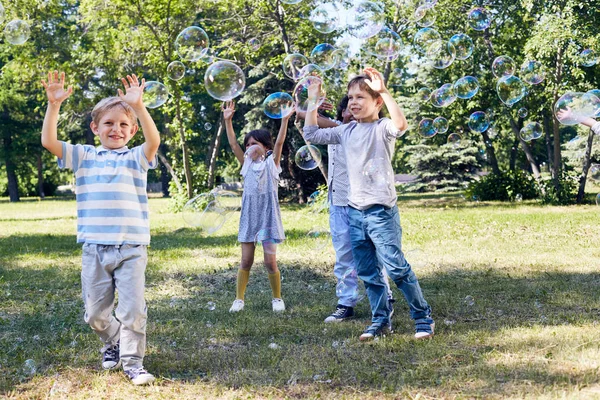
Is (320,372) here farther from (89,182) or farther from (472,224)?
(472,224)

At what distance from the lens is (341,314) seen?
5.17 meters

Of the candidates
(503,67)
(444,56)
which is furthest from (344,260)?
(503,67)

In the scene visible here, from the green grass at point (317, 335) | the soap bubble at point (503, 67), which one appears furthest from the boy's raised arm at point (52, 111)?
the soap bubble at point (503, 67)

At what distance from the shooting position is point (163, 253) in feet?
31.7

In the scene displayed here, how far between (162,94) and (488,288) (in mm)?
3662

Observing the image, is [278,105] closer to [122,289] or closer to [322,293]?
[322,293]

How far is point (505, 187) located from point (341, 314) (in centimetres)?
1938

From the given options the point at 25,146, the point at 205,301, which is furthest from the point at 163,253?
the point at 25,146

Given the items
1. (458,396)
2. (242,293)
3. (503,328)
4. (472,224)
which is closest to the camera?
(458,396)

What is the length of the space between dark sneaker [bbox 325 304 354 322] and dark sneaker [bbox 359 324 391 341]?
1.65ft

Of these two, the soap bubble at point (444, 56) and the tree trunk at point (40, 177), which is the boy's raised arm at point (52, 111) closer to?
the soap bubble at point (444, 56)

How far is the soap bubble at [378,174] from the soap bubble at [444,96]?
12.9 feet

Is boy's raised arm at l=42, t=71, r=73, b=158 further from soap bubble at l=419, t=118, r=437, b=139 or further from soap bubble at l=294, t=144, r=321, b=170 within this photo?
soap bubble at l=419, t=118, r=437, b=139

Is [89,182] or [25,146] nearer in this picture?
[89,182]
